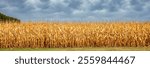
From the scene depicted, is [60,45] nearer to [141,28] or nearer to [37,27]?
[37,27]

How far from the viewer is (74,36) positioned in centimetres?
2680

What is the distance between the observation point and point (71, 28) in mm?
27453

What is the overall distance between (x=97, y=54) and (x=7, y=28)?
1323 cm

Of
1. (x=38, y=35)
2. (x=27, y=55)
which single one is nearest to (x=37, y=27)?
(x=38, y=35)

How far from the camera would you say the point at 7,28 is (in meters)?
28.0

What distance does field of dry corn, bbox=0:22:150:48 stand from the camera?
26.6m

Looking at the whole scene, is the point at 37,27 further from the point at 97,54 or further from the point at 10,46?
the point at 97,54

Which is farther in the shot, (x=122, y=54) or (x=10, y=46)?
(x=10, y=46)

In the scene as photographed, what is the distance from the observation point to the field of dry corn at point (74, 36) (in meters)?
26.6

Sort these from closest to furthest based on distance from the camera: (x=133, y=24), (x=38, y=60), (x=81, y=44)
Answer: (x=38, y=60) < (x=81, y=44) < (x=133, y=24)

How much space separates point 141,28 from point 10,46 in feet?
24.5

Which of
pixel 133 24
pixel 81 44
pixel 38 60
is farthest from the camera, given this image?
pixel 133 24

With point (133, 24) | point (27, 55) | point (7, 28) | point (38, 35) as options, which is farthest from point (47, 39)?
point (27, 55)

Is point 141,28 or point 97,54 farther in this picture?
point 141,28
